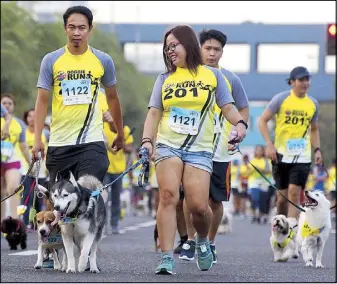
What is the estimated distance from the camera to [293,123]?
590 inches

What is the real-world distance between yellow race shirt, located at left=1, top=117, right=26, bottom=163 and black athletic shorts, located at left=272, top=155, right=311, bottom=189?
412cm

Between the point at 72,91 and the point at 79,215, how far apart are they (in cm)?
101

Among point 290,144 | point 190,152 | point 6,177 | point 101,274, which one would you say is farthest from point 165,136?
point 6,177

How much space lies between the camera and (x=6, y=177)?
17500mm

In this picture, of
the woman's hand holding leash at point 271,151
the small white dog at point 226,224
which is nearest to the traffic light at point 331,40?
the small white dog at point 226,224

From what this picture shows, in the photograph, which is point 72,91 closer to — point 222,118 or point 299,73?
point 222,118

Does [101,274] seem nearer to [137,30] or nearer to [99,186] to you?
[99,186]

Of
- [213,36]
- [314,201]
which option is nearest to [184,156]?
[213,36]

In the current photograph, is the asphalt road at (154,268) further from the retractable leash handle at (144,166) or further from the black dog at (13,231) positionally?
the retractable leash handle at (144,166)

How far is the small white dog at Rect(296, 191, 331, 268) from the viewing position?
1287 centimetres

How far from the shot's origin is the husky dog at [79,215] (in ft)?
32.8

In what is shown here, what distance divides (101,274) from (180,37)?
6.41 ft

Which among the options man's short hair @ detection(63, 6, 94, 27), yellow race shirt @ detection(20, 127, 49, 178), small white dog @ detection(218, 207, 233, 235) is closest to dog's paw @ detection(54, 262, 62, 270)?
man's short hair @ detection(63, 6, 94, 27)

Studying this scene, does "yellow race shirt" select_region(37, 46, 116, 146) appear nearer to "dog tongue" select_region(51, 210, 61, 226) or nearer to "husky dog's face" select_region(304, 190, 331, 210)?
"dog tongue" select_region(51, 210, 61, 226)
